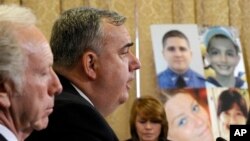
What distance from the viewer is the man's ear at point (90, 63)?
173cm

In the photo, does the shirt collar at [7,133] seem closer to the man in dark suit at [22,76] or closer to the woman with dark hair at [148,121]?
the man in dark suit at [22,76]

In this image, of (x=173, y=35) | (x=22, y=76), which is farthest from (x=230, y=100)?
(x=22, y=76)

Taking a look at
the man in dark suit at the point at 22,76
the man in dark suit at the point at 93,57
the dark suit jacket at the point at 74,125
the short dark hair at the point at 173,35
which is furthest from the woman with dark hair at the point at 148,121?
the man in dark suit at the point at 22,76

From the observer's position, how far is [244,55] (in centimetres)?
464

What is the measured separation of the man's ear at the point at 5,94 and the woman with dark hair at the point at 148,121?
108 inches

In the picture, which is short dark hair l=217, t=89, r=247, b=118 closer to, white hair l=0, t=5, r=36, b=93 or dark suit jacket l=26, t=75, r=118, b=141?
dark suit jacket l=26, t=75, r=118, b=141

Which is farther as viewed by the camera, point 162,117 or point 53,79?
point 162,117

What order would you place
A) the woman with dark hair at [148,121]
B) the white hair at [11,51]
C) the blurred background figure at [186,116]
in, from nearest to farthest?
the white hair at [11,51] < the woman with dark hair at [148,121] < the blurred background figure at [186,116]

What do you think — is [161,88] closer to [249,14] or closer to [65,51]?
[249,14]

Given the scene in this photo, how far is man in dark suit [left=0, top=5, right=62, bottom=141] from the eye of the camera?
1.23 meters

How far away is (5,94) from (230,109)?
3.23 metres

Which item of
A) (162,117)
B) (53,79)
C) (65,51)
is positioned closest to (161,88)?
(162,117)

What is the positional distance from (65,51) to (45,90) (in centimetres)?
47

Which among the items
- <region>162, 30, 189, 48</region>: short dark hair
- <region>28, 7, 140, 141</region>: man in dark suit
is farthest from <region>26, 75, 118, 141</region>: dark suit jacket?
<region>162, 30, 189, 48</region>: short dark hair
